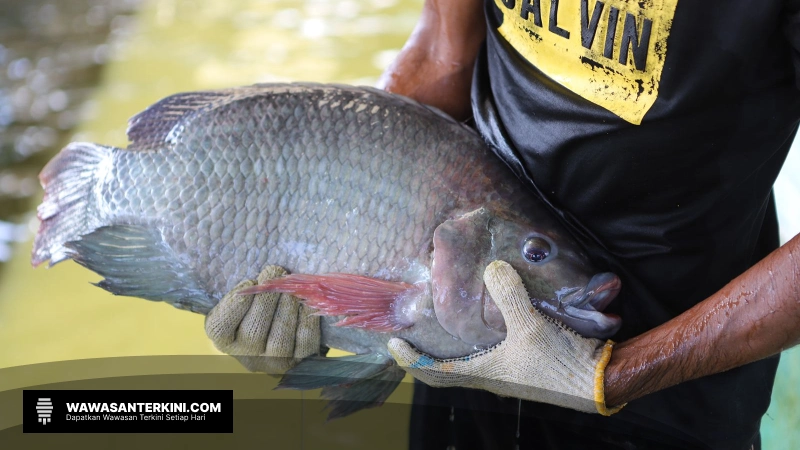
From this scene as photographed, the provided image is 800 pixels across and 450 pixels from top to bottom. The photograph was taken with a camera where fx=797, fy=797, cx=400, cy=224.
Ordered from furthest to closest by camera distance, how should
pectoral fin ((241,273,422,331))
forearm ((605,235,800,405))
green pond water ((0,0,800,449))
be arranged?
green pond water ((0,0,800,449))
pectoral fin ((241,273,422,331))
forearm ((605,235,800,405))

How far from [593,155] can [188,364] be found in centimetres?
75

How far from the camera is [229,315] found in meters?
1.53

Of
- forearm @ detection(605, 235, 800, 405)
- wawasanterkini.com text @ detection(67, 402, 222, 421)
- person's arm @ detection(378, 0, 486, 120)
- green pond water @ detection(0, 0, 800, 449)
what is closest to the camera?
wawasanterkini.com text @ detection(67, 402, 222, 421)

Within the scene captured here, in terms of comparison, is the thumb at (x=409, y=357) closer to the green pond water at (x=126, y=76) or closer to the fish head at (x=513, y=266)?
the fish head at (x=513, y=266)

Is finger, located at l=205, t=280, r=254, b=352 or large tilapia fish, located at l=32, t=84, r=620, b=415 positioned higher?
large tilapia fish, located at l=32, t=84, r=620, b=415

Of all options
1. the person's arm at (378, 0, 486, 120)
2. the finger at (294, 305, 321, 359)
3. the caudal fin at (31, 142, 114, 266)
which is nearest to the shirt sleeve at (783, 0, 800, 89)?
the person's arm at (378, 0, 486, 120)

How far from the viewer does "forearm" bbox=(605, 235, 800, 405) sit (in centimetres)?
115

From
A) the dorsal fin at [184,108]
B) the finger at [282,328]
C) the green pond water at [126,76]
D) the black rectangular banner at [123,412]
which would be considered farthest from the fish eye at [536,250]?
the green pond water at [126,76]

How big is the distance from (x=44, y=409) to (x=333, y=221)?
66 centimetres

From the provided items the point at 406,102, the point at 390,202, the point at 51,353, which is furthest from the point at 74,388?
the point at 51,353

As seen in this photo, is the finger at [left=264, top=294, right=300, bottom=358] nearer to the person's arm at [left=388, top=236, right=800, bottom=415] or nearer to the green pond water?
the person's arm at [left=388, top=236, right=800, bottom=415]

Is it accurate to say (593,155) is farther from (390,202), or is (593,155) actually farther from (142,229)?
(142,229)

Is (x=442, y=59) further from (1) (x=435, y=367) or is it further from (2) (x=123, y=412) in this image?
(2) (x=123, y=412)

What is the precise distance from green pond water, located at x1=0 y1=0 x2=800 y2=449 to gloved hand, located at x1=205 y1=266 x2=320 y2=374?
175 centimetres
